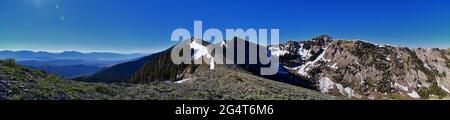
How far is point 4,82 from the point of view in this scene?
67.0ft

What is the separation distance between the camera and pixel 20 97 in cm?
1828
